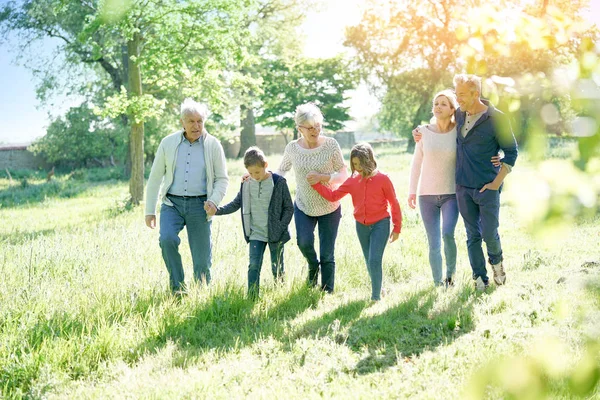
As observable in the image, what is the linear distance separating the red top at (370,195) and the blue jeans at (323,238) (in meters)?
0.36

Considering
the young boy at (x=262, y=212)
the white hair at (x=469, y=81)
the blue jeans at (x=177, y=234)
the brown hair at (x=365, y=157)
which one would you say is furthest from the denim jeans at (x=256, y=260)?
the white hair at (x=469, y=81)

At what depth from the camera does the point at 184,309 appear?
5.30m

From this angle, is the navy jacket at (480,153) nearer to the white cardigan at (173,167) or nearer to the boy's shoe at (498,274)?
the boy's shoe at (498,274)

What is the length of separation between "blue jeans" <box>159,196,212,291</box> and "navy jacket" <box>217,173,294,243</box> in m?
0.25

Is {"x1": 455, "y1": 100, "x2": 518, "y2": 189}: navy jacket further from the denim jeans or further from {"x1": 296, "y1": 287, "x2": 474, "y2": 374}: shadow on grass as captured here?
the denim jeans

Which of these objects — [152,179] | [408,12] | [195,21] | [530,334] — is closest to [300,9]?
[408,12]

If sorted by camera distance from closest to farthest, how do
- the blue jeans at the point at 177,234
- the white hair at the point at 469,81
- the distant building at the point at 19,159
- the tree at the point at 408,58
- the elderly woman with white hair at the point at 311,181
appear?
1. the white hair at the point at 469,81
2. the blue jeans at the point at 177,234
3. the elderly woman with white hair at the point at 311,181
4. the tree at the point at 408,58
5. the distant building at the point at 19,159

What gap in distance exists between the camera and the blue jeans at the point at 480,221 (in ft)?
19.1

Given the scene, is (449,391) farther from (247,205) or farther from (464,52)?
(247,205)

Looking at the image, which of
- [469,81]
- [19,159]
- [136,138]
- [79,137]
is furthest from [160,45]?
[19,159]

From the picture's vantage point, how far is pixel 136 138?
53.5 feet

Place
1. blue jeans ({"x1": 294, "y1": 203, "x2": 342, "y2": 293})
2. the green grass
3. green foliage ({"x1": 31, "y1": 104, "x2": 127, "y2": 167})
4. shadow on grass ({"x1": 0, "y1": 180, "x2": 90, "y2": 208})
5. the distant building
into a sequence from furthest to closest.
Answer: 1. the distant building
2. green foliage ({"x1": 31, "y1": 104, "x2": 127, "y2": 167})
3. shadow on grass ({"x1": 0, "y1": 180, "x2": 90, "y2": 208})
4. blue jeans ({"x1": 294, "y1": 203, "x2": 342, "y2": 293})
5. the green grass

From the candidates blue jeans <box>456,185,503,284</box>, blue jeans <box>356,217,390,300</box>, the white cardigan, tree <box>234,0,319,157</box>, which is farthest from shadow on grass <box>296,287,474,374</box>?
tree <box>234,0,319,157</box>

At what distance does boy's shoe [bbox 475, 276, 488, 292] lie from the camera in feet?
19.4
